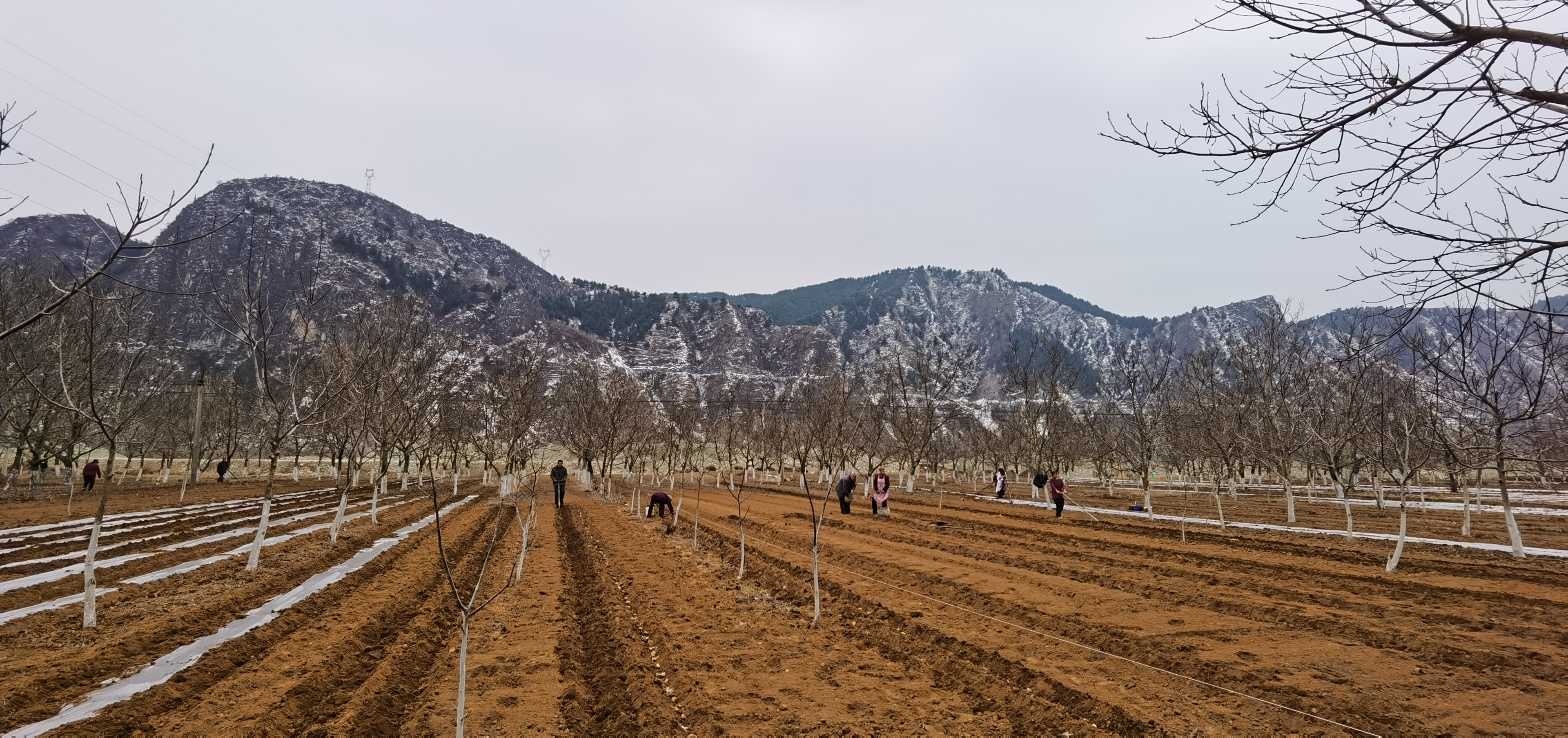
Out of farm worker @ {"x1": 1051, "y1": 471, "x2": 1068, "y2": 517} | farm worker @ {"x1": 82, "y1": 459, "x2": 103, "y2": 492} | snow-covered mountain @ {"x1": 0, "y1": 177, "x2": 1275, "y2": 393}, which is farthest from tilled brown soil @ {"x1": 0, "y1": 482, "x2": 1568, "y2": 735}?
snow-covered mountain @ {"x1": 0, "y1": 177, "x2": 1275, "y2": 393}

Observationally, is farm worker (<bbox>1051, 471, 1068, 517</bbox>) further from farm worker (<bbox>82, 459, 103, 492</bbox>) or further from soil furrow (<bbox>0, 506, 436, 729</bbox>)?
farm worker (<bbox>82, 459, 103, 492</bbox>)

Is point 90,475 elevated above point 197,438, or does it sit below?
below

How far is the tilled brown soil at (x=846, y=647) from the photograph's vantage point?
6168mm

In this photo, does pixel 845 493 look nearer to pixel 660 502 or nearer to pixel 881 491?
pixel 881 491

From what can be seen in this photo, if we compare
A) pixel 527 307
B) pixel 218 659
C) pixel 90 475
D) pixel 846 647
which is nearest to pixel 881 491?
pixel 846 647

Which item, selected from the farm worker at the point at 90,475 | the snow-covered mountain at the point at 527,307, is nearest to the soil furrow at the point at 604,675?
the farm worker at the point at 90,475

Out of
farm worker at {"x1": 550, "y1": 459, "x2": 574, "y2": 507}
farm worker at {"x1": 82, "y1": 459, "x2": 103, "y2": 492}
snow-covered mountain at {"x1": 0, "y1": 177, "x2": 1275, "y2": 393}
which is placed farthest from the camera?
snow-covered mountain at {"x1": 0, "y1": 177, "x2": 1275, "y2": 393}

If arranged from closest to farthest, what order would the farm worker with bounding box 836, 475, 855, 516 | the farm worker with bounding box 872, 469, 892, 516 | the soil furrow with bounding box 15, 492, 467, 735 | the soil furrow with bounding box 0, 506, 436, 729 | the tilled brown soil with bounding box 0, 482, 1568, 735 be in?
the soil furrow with bounding box 15, 492, 467, 735 → the tilled brown soil with bounding box 0, 482, 1568, 735 → the soil furrow with bounding box 0, 506, 436, 729 → the farm worker with bounding box 872, 469, 892, 516 → the farm worker with bounding box 836, 475, 855, 516

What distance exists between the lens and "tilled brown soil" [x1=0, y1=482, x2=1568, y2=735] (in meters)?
6.17

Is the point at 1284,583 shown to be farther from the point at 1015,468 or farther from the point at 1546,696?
the point at 1015,468

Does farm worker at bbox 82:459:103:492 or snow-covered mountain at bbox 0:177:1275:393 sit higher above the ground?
snow-covered mountain at bbox 0:177:1275:393

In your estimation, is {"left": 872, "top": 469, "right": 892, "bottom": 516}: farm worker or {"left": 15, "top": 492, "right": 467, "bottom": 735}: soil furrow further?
{"left": 872, "top": 469, "right": 892, "bottom": 516}: farm worker

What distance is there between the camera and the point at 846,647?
8719 millimetres

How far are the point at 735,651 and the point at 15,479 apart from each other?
41701 mm
